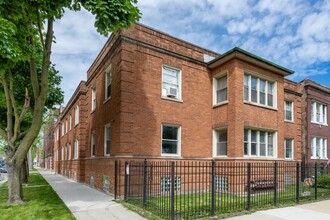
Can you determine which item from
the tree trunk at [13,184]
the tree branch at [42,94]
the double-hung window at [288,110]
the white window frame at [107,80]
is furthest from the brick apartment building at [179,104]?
the double-hung window at [288,110]

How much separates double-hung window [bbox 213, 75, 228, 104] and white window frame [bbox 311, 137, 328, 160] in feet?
38.6

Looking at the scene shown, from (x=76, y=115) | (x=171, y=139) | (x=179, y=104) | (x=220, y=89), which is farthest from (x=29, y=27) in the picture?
(x=76, y=115)

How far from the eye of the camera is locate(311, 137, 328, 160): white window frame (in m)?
22.6

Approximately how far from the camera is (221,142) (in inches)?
591

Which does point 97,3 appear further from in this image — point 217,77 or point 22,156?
point 217,77

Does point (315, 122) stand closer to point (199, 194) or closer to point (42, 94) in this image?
point (199, 194)

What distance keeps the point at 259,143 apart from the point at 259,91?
286 cm

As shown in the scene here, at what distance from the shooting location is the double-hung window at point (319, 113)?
74.9 feet

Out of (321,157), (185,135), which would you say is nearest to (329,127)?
(321,157)

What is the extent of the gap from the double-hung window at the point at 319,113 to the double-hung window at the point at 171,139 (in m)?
14.2

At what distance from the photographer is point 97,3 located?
335 inches

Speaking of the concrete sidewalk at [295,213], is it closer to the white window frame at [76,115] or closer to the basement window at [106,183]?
the basement window at [106,183]

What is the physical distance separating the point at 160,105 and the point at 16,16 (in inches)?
281

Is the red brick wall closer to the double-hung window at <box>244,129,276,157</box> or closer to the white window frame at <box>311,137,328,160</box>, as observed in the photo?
the white window frame at <box>311,137,328,160</box>
